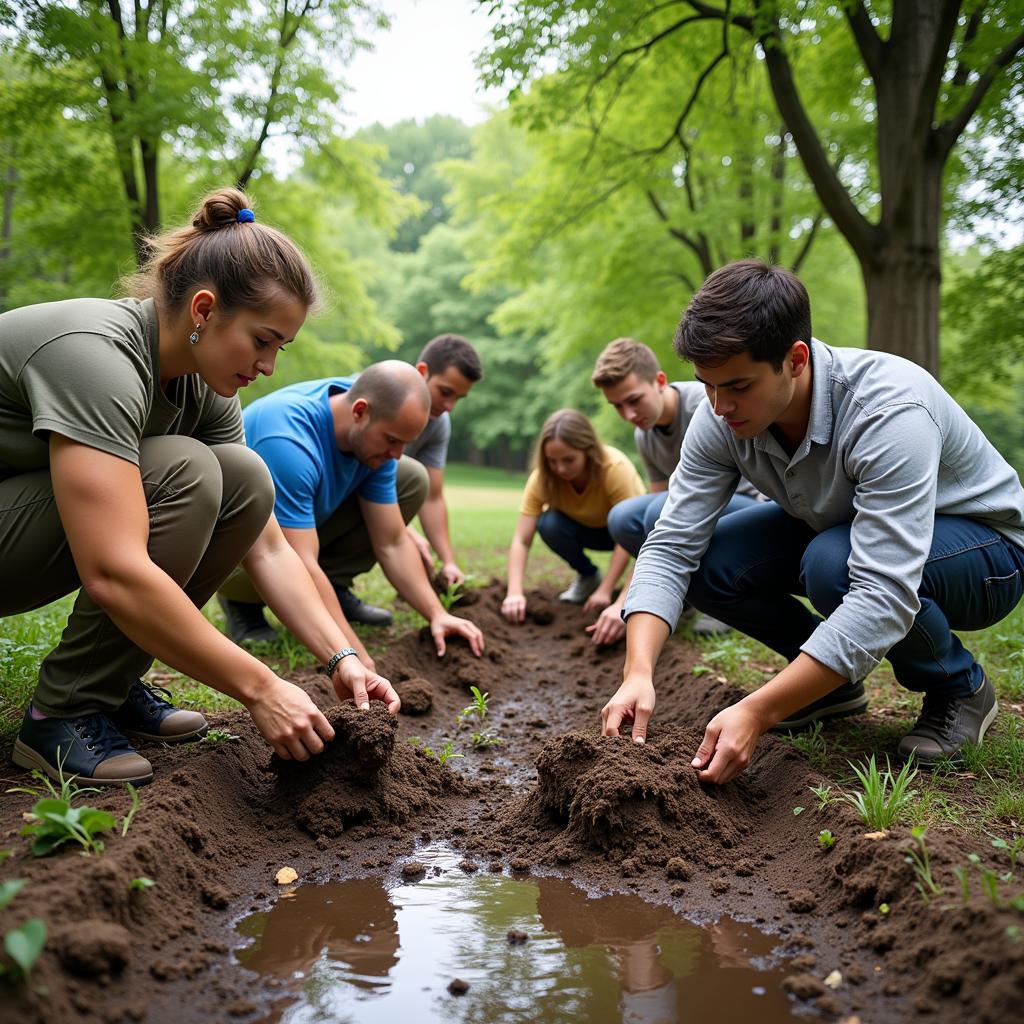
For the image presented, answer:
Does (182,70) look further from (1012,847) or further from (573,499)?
(1012,847)

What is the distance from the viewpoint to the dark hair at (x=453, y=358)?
18.4ft

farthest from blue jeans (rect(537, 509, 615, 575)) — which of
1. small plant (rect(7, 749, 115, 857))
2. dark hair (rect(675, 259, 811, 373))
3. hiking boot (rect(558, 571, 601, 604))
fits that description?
small plant (rect(7, 749, 115, 857))

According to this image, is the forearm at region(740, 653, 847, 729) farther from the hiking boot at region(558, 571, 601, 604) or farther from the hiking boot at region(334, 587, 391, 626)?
the hiking boot at region(558, 571, 601, 604)

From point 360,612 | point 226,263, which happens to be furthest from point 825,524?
point 360,612

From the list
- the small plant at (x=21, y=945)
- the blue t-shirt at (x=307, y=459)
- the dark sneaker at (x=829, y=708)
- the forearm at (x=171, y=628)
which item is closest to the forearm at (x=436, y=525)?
the blue t-shirt at (x=307, y=459)

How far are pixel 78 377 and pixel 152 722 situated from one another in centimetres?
130

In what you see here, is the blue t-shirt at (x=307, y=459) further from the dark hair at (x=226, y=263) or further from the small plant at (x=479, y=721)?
the dark hair at (x=226, y=263)

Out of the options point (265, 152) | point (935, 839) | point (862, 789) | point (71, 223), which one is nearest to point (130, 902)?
point (935, 839)

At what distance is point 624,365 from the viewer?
15.7ft

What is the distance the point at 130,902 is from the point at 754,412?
7.04 feet

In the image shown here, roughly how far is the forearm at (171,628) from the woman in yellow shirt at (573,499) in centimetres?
303

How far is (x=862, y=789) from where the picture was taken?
275 cm

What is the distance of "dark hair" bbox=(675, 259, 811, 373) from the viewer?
2.61 m

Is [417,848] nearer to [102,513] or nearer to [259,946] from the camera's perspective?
[259,946]
